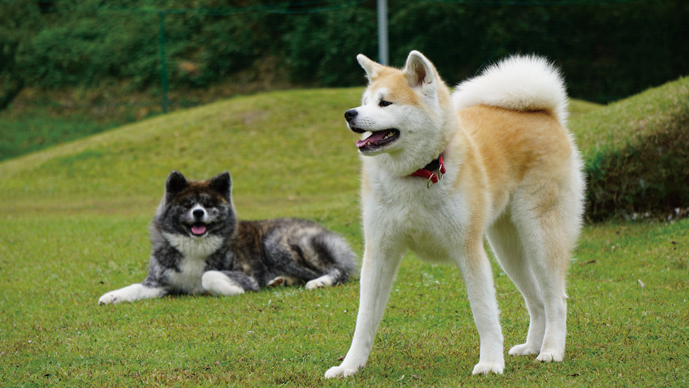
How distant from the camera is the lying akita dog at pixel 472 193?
3.83 metres

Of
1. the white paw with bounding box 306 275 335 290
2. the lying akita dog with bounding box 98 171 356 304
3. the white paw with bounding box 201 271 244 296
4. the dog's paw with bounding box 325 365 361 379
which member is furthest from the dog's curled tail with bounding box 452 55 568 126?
the white paw with bounding box 201 271 244 296

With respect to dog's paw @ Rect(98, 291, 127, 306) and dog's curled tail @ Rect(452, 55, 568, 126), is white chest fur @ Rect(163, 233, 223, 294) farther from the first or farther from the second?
dog's curled tail @ Rect(452, 55, 568, 126)

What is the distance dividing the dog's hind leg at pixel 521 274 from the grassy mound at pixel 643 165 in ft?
13.6

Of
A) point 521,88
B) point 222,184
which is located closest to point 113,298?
point 222,184

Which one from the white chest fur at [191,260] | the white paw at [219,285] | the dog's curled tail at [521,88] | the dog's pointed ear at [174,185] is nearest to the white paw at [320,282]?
the white paw at [219,285]

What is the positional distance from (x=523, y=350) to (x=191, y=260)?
11.6 feet

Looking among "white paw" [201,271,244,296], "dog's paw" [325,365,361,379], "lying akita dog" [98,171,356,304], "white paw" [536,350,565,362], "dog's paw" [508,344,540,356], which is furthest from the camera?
"lying akita dog" [98,171,356,304]

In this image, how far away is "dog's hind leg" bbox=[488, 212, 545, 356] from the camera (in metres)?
4.45

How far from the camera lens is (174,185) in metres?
6.77

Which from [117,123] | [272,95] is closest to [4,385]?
[272,95]

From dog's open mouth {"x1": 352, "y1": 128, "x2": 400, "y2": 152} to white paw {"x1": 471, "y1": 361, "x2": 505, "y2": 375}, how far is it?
1438 mm

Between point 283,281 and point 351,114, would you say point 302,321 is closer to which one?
point 283,281

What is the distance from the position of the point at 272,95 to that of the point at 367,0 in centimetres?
608

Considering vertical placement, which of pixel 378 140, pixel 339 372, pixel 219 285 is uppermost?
pixel 378 140
